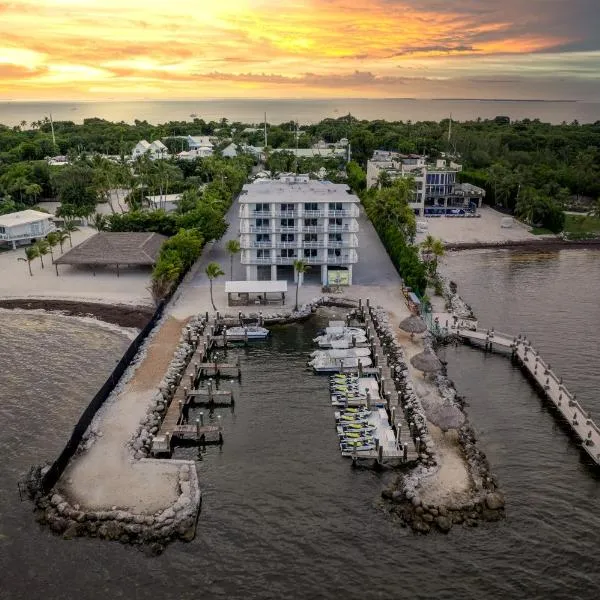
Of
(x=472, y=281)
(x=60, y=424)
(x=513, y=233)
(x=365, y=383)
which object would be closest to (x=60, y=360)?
(x=60, y=424)

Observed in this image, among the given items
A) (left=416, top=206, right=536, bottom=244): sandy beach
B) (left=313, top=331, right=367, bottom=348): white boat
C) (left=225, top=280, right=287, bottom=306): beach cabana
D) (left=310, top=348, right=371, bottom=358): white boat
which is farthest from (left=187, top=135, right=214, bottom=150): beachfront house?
(left=310, top=348, right=371, bottom=358): white boat

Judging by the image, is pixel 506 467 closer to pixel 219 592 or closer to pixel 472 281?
pixel 219 592

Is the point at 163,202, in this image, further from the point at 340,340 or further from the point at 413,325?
the point at 413,325

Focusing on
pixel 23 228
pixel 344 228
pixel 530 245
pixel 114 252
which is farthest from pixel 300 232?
pixel 530 245

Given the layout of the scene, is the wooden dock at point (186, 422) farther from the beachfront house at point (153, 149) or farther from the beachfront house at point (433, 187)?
the beachfront house at point (153, 149)

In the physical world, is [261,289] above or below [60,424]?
above
